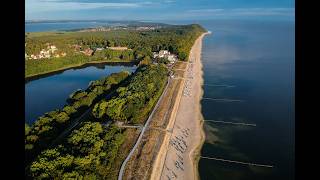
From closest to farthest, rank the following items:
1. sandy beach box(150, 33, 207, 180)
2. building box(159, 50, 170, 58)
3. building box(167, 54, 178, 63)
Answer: sandy beach box(150, 33, 207, 180)
building box(167, 54, 178, 63)
building box(159, 50, 170, 58)

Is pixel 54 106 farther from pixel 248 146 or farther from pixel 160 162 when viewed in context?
pixel 248 146

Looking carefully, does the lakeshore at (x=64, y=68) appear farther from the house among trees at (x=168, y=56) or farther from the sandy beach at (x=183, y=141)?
the sandy beach at (x=183, y=141)

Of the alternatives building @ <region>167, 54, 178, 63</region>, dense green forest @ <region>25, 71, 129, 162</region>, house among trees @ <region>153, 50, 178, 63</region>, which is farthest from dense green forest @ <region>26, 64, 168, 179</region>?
house among trees @ <region>153, 50, 178, 63</region>

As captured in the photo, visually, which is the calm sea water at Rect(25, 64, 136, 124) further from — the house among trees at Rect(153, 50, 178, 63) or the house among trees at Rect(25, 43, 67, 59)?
the house among trees at Rect(25, 43, 67, 59)

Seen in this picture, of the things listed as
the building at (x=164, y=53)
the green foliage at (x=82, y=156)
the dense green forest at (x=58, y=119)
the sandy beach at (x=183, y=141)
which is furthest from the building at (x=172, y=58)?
the green foliage at (x=82, y=156)

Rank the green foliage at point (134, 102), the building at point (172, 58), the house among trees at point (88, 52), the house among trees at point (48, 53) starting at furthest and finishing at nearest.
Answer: the house among trees at point (88, 52) → the house among trees at point (48, 53) → the building at point (172, 58) → the green foliage at point (134, 102)
